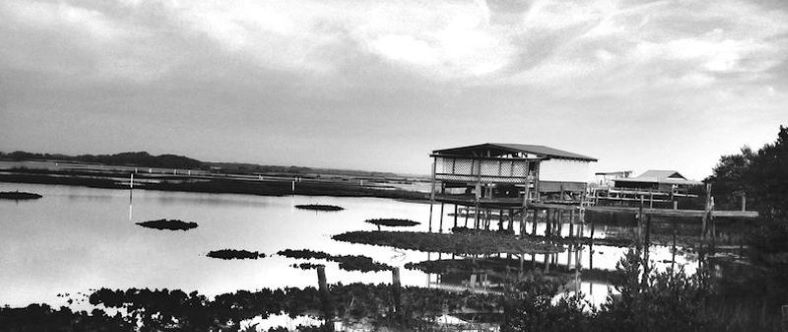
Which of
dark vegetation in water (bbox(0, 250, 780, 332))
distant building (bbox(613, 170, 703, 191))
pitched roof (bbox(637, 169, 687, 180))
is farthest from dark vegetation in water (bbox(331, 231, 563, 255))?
pitched roof (bbox(637, 169, 687, 180))

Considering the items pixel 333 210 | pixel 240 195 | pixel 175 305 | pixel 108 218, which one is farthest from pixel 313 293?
pixel 240 195

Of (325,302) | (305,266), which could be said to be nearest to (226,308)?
(325,302)

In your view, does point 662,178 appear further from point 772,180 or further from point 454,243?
point 772,180

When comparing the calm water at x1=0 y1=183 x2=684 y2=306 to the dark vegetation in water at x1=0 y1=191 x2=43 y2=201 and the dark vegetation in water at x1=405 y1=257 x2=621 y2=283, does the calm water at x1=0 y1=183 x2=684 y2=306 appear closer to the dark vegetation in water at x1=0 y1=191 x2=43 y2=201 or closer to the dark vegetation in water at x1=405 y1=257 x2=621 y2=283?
the dark vegetation in water at x1=405 y1=257 x2=621 y2=283

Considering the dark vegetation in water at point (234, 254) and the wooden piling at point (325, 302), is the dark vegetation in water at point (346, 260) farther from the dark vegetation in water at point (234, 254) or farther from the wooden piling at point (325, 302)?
the wooden piling at point (325, 302)

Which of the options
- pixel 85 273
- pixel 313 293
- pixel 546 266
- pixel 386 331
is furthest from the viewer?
pixel 546 266

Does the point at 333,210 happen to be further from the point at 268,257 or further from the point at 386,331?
the point at 386,331

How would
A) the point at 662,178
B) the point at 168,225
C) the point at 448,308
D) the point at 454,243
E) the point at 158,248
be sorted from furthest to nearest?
the point at 662,178
the point at 168,225
the point at 454,243
the point at 158,248
the point at 448,308
